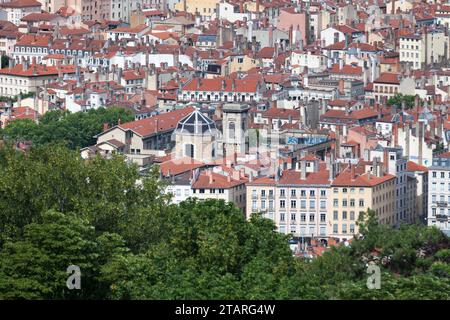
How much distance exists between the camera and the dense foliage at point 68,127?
2687 inches

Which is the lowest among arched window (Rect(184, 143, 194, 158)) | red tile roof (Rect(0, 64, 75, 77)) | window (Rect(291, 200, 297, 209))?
window (Rect(291, 200, 297, 209))

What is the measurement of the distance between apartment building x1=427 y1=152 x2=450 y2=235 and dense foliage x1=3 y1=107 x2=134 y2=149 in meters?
13.5

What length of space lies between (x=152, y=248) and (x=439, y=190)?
22.0 m

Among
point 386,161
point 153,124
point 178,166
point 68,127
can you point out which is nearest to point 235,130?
point 178,166

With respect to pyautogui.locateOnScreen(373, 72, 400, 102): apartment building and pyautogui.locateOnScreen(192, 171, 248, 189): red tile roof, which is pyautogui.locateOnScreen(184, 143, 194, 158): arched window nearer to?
pyautogui.locateOnScreen(192, 171, 248, 189): red tile roof

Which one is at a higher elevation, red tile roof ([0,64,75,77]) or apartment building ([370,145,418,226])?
red tile roof ([0,64,75,77])

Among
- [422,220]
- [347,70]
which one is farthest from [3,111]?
[422,220]

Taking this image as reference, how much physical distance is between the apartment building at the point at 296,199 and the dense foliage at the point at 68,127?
500 inches

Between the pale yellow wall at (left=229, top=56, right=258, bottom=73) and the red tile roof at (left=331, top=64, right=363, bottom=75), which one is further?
the pale yellow wall at (left=229, top=56, right=258, bottom=73)

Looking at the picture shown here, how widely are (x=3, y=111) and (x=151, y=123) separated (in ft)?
29.4

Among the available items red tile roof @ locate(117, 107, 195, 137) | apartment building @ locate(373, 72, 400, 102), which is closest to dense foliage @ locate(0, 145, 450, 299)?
red tile roof @ locate(117, 107, 195, 137)

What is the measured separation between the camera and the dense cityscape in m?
33.6
